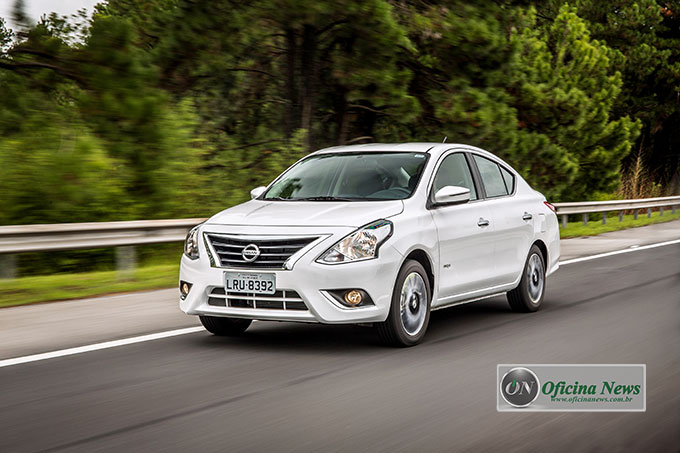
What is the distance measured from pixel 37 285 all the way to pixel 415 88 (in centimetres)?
1282

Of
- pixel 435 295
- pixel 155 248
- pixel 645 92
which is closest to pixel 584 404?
pixel 435 295

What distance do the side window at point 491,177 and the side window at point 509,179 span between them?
67 millimetres

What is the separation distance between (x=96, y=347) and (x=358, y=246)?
2.27 m

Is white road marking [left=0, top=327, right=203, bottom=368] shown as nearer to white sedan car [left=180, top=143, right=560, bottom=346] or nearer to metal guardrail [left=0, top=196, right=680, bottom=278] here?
white sedan car [left=180, top=143, right=560, bottom=346]

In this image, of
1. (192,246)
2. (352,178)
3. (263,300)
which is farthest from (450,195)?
(192,246)

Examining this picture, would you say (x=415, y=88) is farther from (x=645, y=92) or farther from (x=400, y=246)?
(x=645, y=92)

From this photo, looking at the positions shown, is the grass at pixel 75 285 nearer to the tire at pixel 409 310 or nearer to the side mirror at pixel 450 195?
the tire at pixel 409 310

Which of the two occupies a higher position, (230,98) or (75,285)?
(230,98)

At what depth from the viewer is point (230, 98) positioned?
22.1 metres

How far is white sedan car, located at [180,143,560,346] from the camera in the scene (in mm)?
6992

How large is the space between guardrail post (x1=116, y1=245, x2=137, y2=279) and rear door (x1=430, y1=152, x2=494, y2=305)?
16.4ft

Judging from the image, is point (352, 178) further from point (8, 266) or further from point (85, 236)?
point (8, 266)

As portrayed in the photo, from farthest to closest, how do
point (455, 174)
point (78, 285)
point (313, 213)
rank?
1. point (78, 285)
2. point (455, 174)
3. point (313, 213)

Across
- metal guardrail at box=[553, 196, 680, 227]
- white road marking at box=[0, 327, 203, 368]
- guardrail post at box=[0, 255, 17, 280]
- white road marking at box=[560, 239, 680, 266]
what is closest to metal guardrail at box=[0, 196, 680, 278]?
guardrail post at box=[0, 255, 17, 280]
